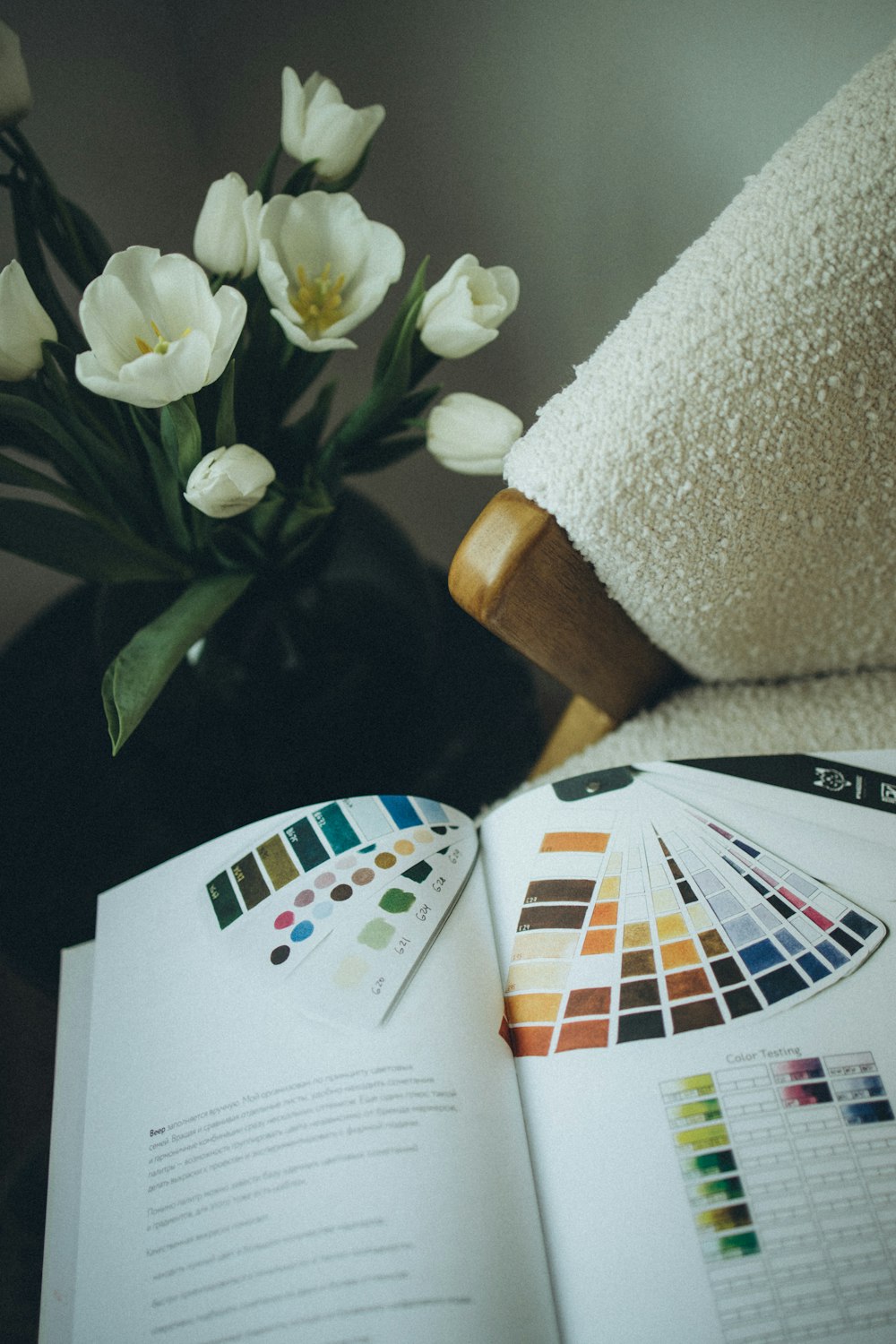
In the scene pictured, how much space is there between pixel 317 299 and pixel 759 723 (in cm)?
41

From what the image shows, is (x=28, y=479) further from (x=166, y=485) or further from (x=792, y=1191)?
(x=792, y=1191)

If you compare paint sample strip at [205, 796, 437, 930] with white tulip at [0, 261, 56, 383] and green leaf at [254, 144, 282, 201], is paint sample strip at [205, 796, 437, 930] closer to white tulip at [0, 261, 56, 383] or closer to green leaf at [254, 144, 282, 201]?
white tulip at [0, 261, 56, 383]

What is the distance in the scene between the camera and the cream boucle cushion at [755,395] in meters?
0.42

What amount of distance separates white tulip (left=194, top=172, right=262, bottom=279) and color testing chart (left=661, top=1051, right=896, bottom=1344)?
0.48m

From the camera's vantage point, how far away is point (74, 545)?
1.52ft

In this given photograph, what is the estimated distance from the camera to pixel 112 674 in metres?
0.44

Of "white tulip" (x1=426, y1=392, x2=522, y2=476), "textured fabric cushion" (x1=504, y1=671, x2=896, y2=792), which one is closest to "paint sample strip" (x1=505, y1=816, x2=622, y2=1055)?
"textured fabric cushion" (x1=504, y1=671, x2=896, y2=792)

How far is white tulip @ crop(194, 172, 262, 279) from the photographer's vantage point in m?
0.42

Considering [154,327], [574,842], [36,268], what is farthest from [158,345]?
[574,842]

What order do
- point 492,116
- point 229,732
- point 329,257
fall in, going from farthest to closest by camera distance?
point 492,116
point 229,732
point 329,257

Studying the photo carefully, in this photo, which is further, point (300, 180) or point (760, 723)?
point (760, 723)

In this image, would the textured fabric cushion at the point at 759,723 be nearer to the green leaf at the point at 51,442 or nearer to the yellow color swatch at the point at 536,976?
the yellow color swatch at the point at 536,976

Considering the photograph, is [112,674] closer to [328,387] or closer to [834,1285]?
[328,387]

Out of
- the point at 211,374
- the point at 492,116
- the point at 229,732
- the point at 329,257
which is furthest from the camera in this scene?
the point at 492,116
